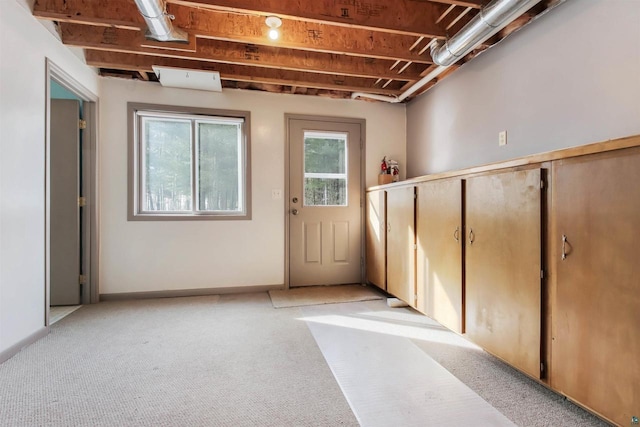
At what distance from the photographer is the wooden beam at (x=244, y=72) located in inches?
111

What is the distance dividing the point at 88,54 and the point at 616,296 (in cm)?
415

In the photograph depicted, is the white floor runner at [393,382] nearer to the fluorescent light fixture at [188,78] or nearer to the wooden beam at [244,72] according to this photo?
the wooden beam at [244,72]

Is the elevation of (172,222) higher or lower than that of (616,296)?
higher

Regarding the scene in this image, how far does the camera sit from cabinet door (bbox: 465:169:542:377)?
1513 mm

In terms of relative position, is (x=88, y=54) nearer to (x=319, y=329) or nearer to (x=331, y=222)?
(x=331, y=222)

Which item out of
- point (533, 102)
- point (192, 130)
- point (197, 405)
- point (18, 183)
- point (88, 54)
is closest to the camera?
point (197, 405)

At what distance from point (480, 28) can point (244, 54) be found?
1.95m

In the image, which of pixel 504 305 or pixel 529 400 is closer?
pixel 529 400

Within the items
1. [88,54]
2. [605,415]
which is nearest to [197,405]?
[605,415]

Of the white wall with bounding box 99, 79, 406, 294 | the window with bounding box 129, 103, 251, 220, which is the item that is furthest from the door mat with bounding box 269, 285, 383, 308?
the window with bounding box 129, 103, 251, 220

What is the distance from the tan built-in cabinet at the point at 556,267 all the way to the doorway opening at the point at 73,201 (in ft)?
10.9

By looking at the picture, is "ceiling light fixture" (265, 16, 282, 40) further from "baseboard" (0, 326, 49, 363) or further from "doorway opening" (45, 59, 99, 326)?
"baseboard" (0, 326, 49, 363)

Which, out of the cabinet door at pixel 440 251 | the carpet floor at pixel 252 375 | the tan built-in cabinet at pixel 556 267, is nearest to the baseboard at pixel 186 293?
the carpet floor at pixel 252 375

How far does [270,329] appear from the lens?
2.39m
